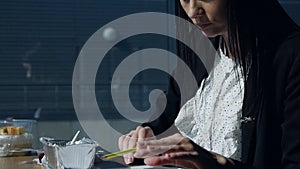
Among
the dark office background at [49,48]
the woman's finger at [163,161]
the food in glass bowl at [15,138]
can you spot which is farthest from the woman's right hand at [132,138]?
the dark office background at [49,48]

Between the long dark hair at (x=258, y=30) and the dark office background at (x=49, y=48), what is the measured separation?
2283mm

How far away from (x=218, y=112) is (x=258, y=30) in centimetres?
18

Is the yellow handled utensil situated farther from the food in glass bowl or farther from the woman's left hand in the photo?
the food in glass bowl

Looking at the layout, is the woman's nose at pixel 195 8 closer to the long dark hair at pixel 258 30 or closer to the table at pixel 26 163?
the long dark hair at pixel 258 30

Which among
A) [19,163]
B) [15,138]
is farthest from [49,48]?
[19,163]

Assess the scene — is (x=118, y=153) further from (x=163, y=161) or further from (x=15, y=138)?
(x=15, y=138)

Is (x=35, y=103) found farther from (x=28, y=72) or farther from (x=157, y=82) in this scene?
(x=157, y=82)

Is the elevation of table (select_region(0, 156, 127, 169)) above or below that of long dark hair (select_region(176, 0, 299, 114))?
below

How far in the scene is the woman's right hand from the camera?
874mm

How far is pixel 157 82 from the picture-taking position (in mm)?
3027

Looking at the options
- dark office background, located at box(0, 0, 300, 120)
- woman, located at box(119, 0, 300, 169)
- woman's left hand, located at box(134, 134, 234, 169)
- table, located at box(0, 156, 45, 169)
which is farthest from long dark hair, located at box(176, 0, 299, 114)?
dark office background, located at box(0, 0, 300, 120)

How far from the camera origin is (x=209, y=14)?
81 cm

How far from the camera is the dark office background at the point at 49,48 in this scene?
3152 mm

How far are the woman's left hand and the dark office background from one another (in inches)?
94.6
